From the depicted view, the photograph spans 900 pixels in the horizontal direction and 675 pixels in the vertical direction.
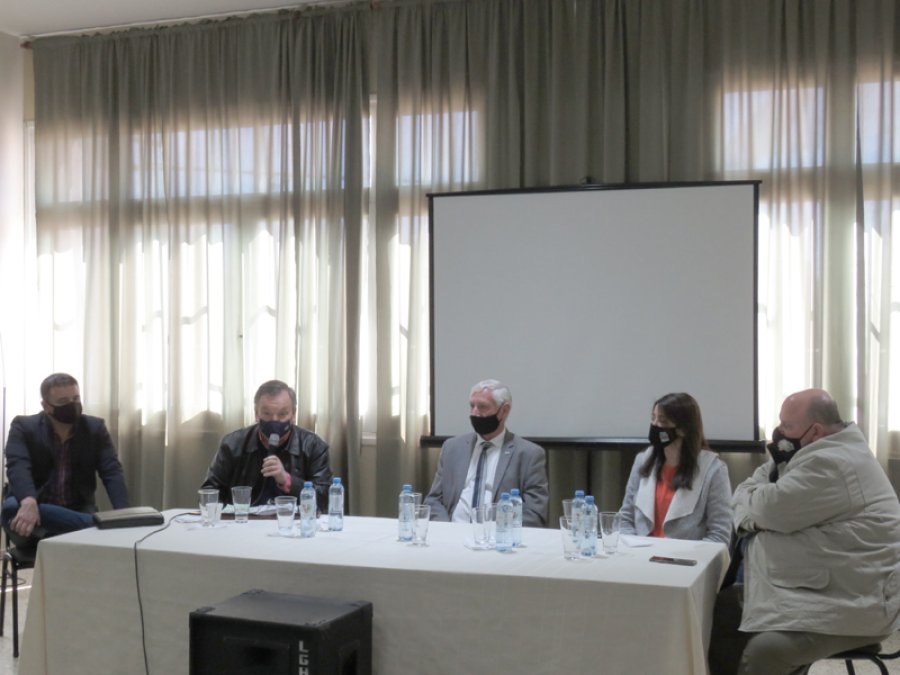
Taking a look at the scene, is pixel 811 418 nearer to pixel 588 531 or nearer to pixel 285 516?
pixel 588 531

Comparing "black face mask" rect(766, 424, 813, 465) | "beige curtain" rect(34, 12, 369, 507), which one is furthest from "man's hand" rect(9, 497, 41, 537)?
"black face mask" rect(766, 424, 813, 465)

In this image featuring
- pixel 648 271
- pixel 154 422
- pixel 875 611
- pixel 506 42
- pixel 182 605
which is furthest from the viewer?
pixel 154 422

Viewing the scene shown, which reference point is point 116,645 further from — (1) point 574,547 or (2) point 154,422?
(2) point 154,422

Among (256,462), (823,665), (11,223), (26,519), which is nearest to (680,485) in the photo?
(823,665)

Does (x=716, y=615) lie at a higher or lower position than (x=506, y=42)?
lower

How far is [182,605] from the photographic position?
3.21 metres

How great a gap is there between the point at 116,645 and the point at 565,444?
2.52 m

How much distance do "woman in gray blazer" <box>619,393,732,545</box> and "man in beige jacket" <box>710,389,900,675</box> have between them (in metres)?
0.60

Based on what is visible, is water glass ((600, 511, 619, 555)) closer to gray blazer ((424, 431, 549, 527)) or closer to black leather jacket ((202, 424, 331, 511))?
gray blazer ((424, 431, 549, 527))


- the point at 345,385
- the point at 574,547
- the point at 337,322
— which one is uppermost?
the point at 337,322

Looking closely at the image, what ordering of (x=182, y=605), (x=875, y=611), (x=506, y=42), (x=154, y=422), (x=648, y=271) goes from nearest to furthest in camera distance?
(x=875, y=611), (x=182, y=605), (x=648, y=271), (x=506, y=42), (x=154, y=422)

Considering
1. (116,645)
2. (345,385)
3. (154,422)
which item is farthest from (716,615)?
(154,422)

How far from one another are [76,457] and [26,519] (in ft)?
1.70

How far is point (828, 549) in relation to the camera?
2.98m
